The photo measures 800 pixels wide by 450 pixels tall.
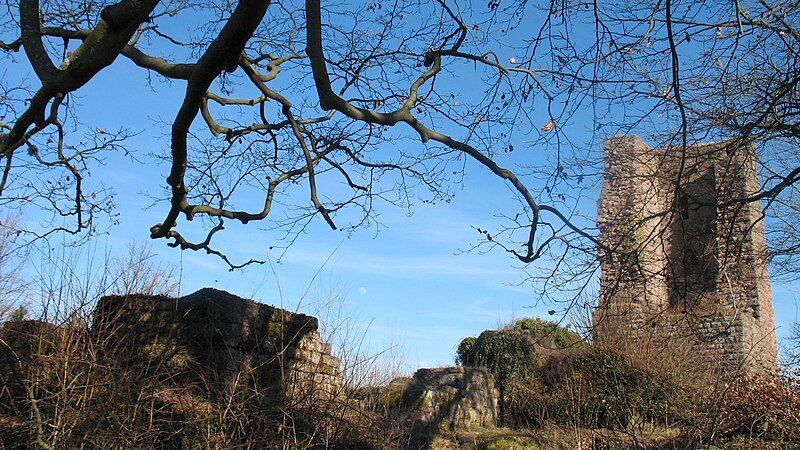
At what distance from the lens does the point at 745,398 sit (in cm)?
981

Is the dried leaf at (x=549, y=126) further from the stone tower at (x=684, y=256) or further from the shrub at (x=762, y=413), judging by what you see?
the shrub at (x=762, y=413)

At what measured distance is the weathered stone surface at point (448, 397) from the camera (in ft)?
35.9

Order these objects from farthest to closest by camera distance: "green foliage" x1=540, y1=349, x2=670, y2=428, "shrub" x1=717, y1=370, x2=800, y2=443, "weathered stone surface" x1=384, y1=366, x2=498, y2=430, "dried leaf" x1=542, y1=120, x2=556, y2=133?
"green foliage" x1=540, y1=349, x2=670, y2=428 → "weathered stone surface" x1=384, y1=366, x2=498, y2=430 → "shrub" x1=717, y1=370, x2=800, y2=443 → "dried leaf" x1=542, y1=120, x2=556, y2=133

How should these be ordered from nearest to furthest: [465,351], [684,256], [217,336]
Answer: [684,256], [217,336], [465,351]

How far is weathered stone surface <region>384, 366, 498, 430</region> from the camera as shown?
430 inches

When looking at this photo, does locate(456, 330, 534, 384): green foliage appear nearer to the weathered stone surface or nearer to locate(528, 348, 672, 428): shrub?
locate(528, 348, 672, 428): shrub

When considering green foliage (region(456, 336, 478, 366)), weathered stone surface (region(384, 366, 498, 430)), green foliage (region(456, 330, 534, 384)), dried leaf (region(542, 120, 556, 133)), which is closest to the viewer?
dried leaf (region(542, 120, 556, 133))

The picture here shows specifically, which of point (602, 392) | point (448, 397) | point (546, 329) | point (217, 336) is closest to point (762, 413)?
point (602, 392)

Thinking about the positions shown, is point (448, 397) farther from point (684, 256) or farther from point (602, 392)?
point (684, 256)

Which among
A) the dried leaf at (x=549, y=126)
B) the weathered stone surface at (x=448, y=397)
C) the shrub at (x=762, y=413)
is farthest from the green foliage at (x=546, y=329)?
the dried leaf at (x=549, y=126)

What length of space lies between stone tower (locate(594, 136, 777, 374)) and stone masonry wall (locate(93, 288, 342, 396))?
10.3ft

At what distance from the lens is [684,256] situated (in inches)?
242

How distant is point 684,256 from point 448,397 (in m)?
5.89

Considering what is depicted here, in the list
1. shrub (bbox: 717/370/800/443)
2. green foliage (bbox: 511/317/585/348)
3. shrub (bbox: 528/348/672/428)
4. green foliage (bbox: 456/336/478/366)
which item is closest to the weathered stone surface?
shrub (bbox: 528/348/672/428)
